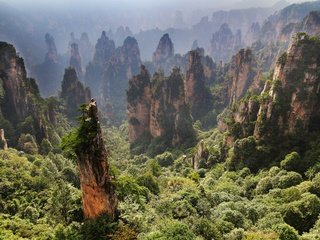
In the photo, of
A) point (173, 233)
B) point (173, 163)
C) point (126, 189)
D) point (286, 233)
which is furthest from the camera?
point (173, 163)

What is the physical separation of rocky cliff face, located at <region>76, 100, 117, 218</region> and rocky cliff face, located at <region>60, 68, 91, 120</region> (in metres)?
93.6

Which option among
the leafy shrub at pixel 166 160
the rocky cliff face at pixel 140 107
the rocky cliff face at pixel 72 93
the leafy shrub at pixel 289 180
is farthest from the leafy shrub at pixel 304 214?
the rocky cliff face at pixel 72 93

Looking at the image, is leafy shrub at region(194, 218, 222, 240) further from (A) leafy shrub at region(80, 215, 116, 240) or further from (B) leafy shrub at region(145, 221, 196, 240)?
(A) leafy shrub at region(80, 215, 116, 240)

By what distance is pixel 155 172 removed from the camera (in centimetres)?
6097

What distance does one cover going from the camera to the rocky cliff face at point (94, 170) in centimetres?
2656

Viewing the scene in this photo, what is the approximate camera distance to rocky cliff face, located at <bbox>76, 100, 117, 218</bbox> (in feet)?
87.1

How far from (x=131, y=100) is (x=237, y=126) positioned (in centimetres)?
4703

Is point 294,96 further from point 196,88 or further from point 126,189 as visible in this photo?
point 196,88

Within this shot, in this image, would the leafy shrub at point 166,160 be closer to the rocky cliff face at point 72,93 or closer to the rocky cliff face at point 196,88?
the rocky cliff face at point 196,88

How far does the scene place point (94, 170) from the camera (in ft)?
89.4

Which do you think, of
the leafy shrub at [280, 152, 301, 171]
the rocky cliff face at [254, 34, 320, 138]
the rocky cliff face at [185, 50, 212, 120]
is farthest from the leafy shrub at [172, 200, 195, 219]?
the rocky cliff face at [185, 50, 212, 120]

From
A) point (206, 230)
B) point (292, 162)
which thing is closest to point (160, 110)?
point (292, 162)

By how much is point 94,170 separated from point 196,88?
89.2 m

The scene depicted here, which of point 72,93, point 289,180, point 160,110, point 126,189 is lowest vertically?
point 289,180
